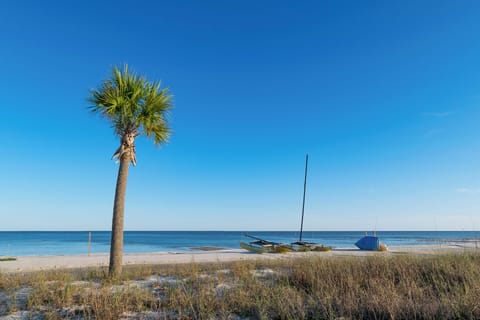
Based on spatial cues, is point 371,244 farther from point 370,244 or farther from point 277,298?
point 277,298

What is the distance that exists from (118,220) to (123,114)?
3.19 metres

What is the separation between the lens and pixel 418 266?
8.54m

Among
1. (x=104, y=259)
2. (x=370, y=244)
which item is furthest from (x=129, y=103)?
(x=370, y=244)

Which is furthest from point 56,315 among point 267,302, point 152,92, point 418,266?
point 418,266

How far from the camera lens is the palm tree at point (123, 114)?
876 centimetres

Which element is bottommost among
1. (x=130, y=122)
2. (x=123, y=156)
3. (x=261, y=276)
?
(x=261, y=276)

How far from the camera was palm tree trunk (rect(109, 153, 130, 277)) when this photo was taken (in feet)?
28.2

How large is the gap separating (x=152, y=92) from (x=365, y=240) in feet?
73.8

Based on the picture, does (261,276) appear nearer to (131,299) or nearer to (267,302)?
(267,302)

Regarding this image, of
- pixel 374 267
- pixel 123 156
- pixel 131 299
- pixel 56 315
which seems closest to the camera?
pixel 56 315

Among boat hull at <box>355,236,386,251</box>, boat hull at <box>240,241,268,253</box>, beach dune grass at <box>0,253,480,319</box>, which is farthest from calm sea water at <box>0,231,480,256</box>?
beach dune grass at <box>0,253,480,319</box>

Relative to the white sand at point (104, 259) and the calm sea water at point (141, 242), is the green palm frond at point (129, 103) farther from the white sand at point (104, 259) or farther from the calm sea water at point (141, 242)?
the calm sea water at point (141, 242)

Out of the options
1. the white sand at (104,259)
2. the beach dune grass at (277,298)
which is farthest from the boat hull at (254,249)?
the beach dune grass at (277,298)

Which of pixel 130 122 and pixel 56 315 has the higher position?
pixel 130 122
